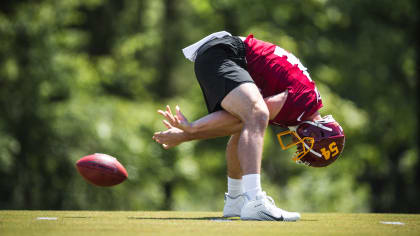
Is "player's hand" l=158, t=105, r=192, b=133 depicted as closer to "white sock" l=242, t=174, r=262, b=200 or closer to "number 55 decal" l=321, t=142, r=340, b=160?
"white sock" l=242, t=174, r=262, b=200

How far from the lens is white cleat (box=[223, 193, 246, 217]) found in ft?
19.5

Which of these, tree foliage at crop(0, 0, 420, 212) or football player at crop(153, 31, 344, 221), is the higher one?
football player at crop(153, 31, 344, 221)

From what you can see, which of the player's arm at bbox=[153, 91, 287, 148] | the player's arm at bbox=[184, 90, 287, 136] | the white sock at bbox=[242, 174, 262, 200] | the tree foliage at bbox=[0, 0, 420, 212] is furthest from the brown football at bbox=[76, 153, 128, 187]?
the tree foliage at bbox=[0, 0, 420, 212]

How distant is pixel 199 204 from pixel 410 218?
1515cm

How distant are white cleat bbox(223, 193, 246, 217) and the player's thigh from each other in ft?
2.69

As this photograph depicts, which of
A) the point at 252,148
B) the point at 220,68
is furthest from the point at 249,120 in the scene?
the point at 220,68

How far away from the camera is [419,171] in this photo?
17.4 m

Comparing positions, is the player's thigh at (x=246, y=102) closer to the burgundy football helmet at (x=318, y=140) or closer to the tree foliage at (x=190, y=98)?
the burgundy football helmet at (x=318, y=140)

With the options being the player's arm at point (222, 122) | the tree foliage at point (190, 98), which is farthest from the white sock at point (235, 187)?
the tree foliage at point (190, 98)

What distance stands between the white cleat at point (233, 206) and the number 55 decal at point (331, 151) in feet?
2.43

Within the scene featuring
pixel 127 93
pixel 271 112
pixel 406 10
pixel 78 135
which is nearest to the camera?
pixel 271 112

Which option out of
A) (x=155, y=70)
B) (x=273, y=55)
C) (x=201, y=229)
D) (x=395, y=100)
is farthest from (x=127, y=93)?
(x=201, y=229)

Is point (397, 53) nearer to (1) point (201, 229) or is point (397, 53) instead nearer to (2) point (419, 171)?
(2) point (419, 171)

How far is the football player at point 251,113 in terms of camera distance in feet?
17.6
